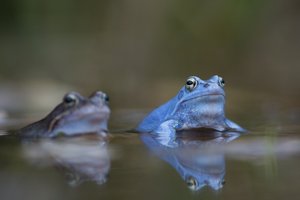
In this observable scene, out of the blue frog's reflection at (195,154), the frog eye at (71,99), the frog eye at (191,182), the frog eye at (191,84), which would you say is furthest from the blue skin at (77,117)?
the frog eye at (191,182)

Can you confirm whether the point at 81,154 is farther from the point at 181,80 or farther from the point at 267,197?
the point at 181,80

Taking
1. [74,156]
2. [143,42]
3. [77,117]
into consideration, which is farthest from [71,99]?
[143,42]

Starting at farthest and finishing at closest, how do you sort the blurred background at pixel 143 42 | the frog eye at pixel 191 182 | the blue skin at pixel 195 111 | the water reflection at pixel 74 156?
→ the blurred background at pixel 143 42 → the blue skin at pixel 195 111 → the water reflection at pixel 74 156 → the frog eye at pixel 191 182

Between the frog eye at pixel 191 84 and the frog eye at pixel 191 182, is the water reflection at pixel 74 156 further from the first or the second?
the frog eye at pixel 191 84

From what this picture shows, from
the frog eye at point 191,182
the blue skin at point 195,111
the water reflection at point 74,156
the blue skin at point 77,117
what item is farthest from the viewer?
the blue skin at point 195,111

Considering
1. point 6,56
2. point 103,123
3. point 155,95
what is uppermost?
point 6,56

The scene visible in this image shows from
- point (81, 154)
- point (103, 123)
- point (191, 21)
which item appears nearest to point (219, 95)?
point (103, 123)
